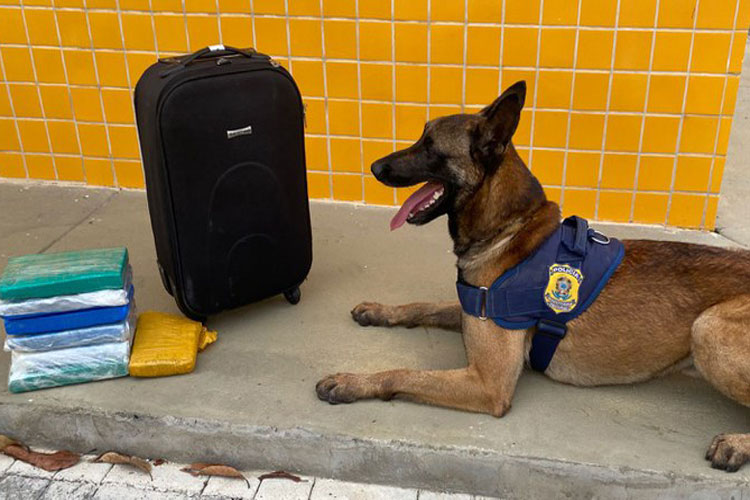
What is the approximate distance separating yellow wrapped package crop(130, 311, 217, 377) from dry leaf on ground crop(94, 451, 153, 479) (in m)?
0.31

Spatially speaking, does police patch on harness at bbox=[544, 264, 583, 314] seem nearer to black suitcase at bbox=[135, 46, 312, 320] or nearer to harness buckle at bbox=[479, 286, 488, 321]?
harness buckle at bbox=[479, 286, 488, 321]

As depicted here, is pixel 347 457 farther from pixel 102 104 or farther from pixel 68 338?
pixel 102 104

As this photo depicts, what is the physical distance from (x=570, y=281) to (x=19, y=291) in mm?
1999

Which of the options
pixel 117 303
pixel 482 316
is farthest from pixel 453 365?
pixel 117 303

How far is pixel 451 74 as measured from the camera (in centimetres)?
419


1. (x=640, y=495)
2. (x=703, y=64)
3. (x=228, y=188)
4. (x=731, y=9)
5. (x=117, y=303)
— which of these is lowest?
(x=640, y=495)

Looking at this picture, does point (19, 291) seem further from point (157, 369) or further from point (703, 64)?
point (703, 64)

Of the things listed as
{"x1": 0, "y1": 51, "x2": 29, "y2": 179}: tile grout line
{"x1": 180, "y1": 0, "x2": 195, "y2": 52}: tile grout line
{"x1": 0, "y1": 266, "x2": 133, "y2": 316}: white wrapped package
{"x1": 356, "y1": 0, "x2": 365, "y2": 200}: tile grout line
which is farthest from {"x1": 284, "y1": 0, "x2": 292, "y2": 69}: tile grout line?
{"x1": 0, "y1": 266, "x2": 133, "y2": 316}: white wrapped package

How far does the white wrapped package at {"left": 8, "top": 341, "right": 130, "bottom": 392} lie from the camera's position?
290 centimetres

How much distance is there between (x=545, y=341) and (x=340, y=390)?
769 mm

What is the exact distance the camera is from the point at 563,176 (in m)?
4.28

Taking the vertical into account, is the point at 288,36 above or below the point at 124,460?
above

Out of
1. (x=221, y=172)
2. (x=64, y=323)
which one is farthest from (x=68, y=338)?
(x=221, y=172)

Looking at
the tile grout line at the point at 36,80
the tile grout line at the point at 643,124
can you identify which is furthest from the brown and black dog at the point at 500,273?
the tile grout line at the point at 36,80
